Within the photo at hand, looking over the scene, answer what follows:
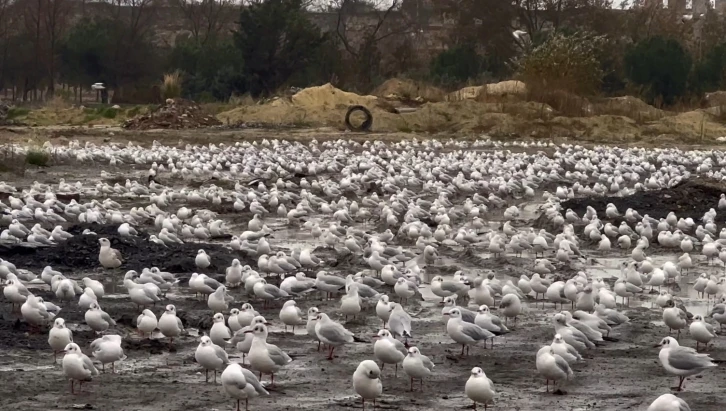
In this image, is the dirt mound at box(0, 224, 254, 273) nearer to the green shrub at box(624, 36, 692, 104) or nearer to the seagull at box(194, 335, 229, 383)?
the seagull at box(194, 335, 229, 383)

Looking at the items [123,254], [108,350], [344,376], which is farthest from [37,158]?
[344,376]

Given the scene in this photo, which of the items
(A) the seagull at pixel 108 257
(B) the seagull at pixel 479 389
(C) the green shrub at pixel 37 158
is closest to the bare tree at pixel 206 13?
(C) the green shrub at pixel 37 158

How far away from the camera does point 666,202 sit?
22531mm

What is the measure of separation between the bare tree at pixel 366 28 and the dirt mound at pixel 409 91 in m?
10.9

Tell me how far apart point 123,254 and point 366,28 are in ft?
205

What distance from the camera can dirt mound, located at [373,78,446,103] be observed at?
5050 cm

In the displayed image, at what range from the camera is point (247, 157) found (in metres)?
31.5

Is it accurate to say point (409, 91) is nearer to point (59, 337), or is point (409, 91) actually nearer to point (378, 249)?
point (378, 249)

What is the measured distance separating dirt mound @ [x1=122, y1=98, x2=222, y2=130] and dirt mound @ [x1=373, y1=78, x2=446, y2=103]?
925 centimetres

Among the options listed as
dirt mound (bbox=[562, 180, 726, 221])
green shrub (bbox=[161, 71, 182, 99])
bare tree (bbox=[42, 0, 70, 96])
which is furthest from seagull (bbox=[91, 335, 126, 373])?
bare tree (bbox=[42, 0, 70, 96])

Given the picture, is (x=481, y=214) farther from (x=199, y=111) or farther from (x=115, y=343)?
(x=199, y=111)

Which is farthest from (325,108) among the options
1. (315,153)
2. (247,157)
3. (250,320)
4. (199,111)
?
(250,320)

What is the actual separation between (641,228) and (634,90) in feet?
121

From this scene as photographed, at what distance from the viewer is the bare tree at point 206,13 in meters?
82.5
